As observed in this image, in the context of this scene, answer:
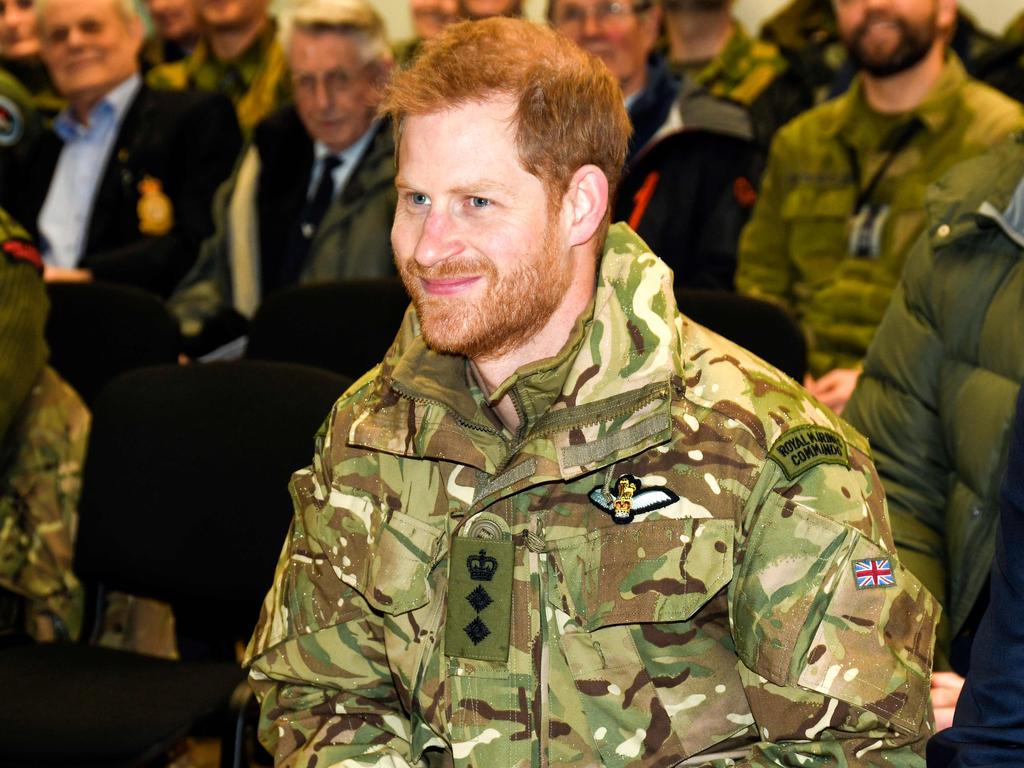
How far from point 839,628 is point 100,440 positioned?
137cm

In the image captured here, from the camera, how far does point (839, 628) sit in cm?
131

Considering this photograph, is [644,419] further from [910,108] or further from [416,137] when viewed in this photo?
[910,108]

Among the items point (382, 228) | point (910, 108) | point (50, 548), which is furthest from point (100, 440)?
point (910, 108)

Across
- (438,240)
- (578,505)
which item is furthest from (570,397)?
(438,240)

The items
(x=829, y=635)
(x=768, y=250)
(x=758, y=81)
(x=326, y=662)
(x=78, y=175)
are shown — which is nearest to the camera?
(x=829, y=635)

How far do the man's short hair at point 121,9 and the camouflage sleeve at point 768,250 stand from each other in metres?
2.05

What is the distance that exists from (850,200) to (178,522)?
177cm

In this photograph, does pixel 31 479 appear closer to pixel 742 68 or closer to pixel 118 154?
pixel 118 154

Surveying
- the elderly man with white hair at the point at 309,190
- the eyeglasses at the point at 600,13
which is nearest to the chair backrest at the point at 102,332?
the elderly man with white hair at the point at 309,190

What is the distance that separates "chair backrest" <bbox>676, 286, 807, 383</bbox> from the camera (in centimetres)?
221

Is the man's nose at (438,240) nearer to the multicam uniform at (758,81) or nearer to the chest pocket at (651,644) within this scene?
the chest pocket at (651,644)

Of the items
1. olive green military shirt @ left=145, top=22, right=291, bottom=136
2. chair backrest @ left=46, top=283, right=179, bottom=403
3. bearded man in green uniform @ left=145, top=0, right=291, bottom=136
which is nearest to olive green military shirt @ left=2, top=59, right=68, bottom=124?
olive green military shirt @ left=145, top=22, right=291, bottom=136

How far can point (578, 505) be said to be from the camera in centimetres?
142

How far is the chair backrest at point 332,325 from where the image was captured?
2.67 meters
